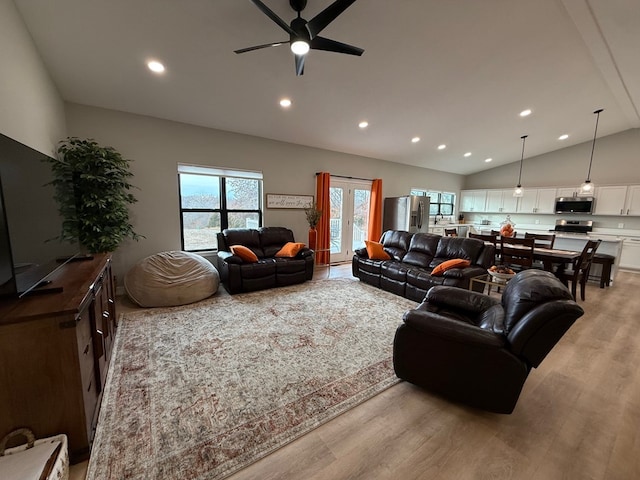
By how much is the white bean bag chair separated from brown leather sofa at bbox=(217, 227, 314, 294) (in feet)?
1.07

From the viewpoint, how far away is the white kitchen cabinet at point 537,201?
7090 millimetres

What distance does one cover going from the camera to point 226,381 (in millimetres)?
2016

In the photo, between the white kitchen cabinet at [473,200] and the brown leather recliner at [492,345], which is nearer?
the brown leather recliner at [492,345]

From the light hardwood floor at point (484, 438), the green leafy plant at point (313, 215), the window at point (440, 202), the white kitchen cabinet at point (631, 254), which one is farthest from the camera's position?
the window at point (440, 202)

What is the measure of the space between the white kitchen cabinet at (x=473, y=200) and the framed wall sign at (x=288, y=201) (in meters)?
6.29

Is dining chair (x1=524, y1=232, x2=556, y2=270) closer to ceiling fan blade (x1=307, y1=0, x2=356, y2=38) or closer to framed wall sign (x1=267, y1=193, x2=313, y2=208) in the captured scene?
framed wall sign (x1=267, y1=193, x2=313, y2=208)

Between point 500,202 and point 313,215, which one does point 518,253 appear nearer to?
point 313,215

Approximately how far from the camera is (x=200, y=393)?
189 cm

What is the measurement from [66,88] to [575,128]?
928 cm

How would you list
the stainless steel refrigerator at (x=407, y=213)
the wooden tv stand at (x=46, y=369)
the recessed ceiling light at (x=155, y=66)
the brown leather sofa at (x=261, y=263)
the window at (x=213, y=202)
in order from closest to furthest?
the wooden tv stand at (x=46, y=369) < the recessed ceiling light at (x=155, y=66) < the brown leather sofa at (x=261, y=263) < the window at (x=213, y=202) < the stainless steel refrigerator at (x=407, y=213)

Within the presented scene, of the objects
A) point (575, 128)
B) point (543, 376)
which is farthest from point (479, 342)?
point (575, 128)

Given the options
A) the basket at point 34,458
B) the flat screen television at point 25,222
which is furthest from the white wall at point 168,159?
the basket at point 34,458

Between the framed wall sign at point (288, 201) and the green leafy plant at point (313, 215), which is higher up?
the framed wall sign at point (288, 201)

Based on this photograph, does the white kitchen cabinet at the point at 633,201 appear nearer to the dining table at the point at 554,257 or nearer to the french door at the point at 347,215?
the dining table at the point at 554,257
